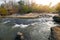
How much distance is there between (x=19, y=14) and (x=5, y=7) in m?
0.39

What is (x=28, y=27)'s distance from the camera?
3.32 metres

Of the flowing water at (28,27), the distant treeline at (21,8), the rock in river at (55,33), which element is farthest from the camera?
the distant treeline at (21,8)

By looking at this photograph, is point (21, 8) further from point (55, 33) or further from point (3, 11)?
point (55, 33)

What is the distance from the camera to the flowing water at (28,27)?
3.22m

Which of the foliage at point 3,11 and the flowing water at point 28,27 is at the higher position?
the foliage at point 3,11

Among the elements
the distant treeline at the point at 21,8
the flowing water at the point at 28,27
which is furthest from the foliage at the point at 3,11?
the flowing water at the point at 28,27

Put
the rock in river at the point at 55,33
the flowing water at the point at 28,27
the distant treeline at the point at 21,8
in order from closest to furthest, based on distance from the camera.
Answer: the rock in river at the point at 55,33 → the flowing water at the point at 28,27 → the distant treeline at the point at 21,8

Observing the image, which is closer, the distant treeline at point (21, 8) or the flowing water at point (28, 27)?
the flowing water at point (28, 27)

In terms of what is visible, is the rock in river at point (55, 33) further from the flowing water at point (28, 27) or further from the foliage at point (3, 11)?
the foliage at point (3, 11)

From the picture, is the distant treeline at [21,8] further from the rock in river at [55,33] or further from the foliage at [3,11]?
the rock in river at [55,33]

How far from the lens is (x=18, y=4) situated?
3.46 m

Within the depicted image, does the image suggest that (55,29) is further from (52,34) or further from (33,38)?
(33,38)

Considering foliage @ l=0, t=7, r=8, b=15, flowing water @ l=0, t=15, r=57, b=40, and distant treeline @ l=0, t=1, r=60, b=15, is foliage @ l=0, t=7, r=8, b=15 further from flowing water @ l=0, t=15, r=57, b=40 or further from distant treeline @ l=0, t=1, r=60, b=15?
flowing water @ l=0, t=15, r=57, b=40

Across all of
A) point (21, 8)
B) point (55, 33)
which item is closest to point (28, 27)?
point (21, 8)
